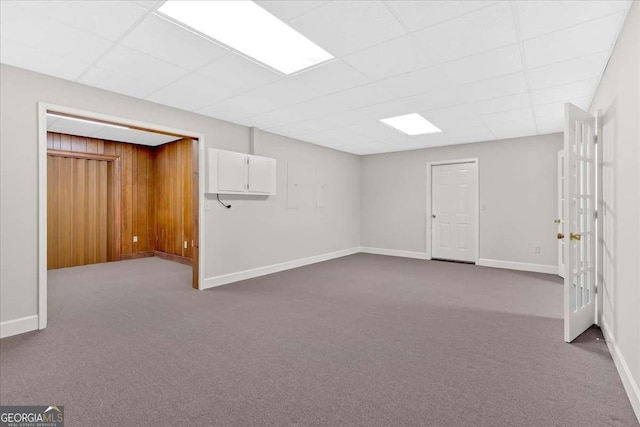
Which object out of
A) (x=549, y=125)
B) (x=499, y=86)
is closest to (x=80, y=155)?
(x=499, y=86)

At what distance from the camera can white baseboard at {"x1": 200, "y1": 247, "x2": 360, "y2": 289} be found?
4559 millimetres

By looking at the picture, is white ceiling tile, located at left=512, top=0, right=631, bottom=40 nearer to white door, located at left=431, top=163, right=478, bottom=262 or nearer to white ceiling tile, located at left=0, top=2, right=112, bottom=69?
white ceiling tile, located at left=0, top=2, right=112, bottom=69

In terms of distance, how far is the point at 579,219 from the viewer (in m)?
2.84

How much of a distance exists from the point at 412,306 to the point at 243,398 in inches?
91.8

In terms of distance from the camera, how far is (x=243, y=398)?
6.34 ft

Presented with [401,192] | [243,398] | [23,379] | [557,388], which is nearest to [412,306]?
[557,388]

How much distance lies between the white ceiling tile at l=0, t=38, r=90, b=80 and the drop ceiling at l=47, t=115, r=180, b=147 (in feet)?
5.19

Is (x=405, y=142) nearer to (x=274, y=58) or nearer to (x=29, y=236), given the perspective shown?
(x=274, y=58)

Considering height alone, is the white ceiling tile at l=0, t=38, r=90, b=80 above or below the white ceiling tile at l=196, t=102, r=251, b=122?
below

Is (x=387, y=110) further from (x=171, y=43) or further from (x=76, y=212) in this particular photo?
(x=76, y=212)

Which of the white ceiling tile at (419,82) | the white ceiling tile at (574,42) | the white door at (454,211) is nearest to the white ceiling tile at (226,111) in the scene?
the white ceiling tile at (419,82)

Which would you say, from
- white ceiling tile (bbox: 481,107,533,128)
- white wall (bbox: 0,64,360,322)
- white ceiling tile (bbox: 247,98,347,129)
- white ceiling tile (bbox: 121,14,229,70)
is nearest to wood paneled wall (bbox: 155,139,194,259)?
white wall (bbox: 0,64,360,322)

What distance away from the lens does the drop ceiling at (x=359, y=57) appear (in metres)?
2.07

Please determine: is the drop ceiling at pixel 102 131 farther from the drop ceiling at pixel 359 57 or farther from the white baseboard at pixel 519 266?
the white baseboard at pixel 519 266
